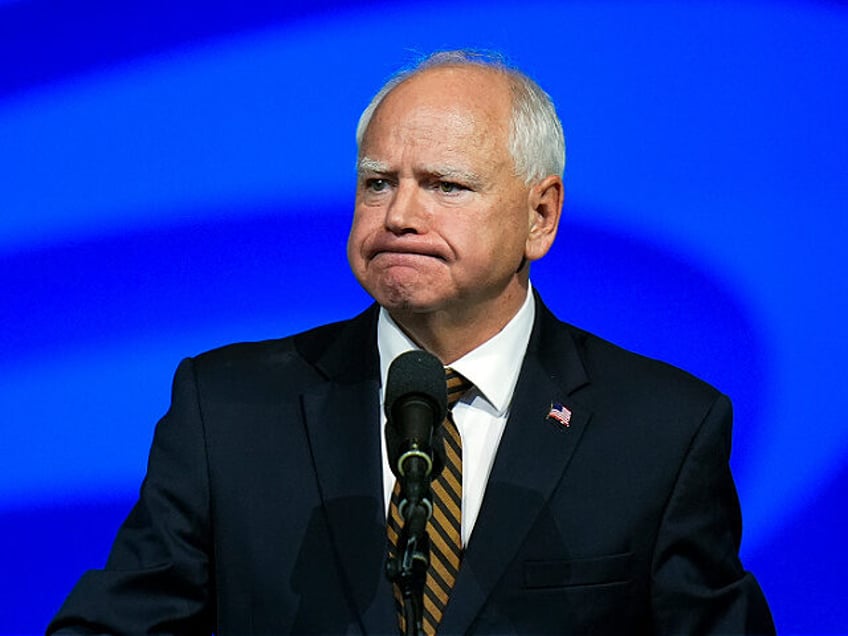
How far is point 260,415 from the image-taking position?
8.16 ft

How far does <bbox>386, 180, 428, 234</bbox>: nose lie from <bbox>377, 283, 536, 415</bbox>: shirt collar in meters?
0.21

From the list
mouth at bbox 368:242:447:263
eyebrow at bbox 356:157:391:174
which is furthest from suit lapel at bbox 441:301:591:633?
eyebrow at bbox 356:157:391:174

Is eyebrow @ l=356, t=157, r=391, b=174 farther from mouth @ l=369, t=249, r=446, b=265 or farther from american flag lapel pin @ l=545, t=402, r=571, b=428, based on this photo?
american flag lapel pin @ l=545, t=402, r=571, b=428

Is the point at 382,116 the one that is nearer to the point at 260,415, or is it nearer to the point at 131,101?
the point at 260,415

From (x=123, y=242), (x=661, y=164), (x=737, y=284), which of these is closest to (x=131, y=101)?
(x=123, y=242)

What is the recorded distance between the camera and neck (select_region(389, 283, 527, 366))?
8.29ft

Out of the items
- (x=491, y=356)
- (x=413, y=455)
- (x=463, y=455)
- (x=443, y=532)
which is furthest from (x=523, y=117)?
(x=413, y=455)

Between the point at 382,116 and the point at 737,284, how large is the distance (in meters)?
0.93

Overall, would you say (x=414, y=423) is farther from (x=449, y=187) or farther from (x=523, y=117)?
(x=523, y=117)

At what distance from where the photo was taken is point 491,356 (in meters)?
2.54

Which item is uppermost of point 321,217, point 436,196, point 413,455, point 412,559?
point 321,217

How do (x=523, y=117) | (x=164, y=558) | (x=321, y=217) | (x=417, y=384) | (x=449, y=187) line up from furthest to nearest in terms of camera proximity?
(x=321, y=217) → (x=523, y=117) → (x=449, y=187) → (x=164, y=558) → (x=417, y=384)

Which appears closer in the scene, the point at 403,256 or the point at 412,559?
the point at 412,559

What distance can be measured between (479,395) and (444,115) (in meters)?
0.44
